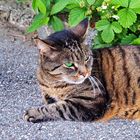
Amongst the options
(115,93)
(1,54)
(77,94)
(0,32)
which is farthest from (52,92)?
(0,32)

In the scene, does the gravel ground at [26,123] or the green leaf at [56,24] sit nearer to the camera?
the gravel ground at [26,123]

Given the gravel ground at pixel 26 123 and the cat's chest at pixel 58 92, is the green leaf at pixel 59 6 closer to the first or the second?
the gravel ground at pixel 26 123

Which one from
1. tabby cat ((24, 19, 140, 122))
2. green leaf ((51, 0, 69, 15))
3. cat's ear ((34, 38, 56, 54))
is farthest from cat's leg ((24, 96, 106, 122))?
green leaf ((51, 0, 69, 15))

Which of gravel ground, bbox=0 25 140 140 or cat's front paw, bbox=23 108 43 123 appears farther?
cat's front paw, bbox=23 108 43 123

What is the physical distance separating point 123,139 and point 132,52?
77cm

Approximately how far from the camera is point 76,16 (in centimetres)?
454

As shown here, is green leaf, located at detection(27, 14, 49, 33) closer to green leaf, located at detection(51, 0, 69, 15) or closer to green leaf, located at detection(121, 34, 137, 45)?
green leaf, located at detection(51, 0, 69, 15)

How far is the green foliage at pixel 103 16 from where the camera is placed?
4.40 metres

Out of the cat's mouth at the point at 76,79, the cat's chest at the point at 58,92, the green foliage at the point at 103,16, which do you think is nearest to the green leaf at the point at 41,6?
the green foliage at the point at 103,16

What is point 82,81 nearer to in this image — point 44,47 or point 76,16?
point 44,47

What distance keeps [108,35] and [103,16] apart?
0.63ft

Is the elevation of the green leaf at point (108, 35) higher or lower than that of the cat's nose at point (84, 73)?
lower

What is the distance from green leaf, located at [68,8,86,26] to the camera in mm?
4512

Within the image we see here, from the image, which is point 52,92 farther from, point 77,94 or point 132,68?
point 132,68
